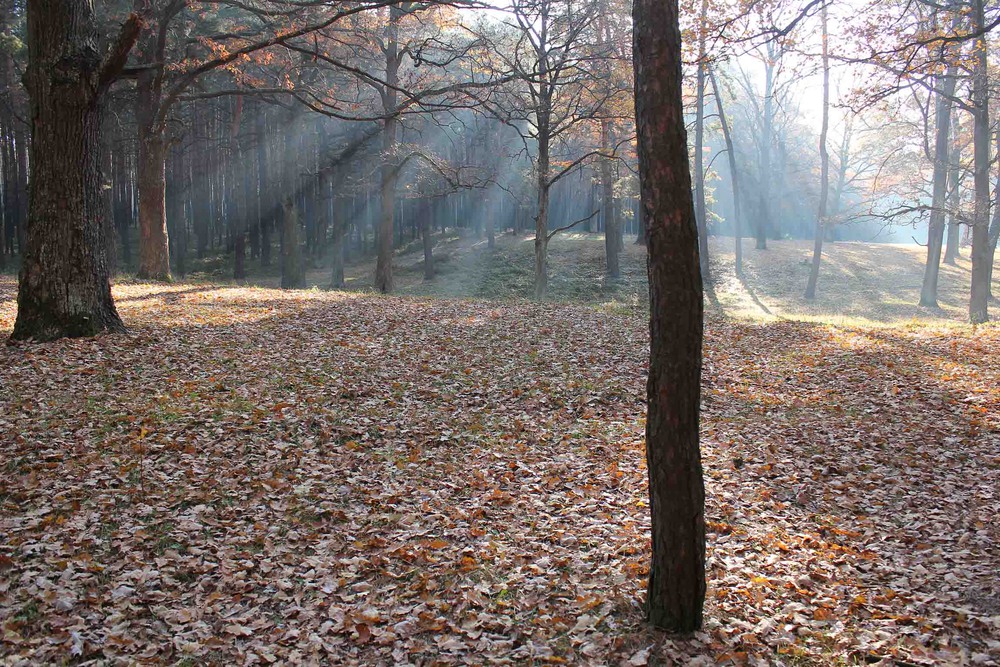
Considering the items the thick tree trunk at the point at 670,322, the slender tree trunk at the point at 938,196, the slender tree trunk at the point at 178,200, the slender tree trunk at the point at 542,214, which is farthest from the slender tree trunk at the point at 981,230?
the slender tree trunk at the point at 178,200

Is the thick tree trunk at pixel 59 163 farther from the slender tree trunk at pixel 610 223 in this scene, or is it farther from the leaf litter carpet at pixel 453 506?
the slender tree trunk at pixel 610 223

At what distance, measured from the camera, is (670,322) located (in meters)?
3.89

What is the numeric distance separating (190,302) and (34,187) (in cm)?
536

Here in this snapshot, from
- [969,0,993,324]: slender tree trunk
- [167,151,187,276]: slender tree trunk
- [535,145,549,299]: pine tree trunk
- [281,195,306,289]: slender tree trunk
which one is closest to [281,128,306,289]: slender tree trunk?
[281,195,306,289]: slender tree trunk

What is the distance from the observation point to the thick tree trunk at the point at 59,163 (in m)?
8.99

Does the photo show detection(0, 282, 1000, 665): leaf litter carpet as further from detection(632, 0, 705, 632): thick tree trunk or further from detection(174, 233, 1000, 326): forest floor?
detection(174, 233, 1000, 326): forest floor

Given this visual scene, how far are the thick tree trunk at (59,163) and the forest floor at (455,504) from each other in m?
0.72

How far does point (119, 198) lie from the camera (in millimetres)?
36438

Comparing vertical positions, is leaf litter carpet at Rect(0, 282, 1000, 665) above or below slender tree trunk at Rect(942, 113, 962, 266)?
below

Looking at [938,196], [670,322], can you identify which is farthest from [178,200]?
[670,322]

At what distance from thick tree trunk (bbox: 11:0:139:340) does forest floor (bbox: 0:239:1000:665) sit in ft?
2.37

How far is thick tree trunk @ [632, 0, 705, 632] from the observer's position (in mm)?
3764

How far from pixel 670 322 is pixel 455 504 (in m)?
3.25

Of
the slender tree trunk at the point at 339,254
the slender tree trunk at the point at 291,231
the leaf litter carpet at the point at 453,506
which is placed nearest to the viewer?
the leaf litter carpet at the point at 453,506
